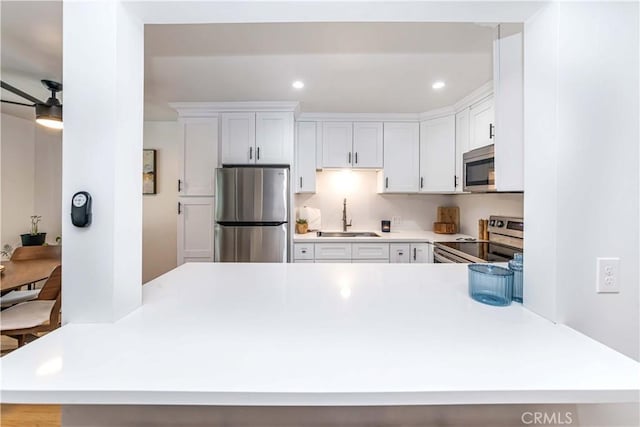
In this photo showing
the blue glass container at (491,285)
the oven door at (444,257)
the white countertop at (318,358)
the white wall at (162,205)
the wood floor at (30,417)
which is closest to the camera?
the white countertop at (318,358)

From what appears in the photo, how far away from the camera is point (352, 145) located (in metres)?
3.38

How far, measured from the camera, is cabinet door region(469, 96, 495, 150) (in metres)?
2.46

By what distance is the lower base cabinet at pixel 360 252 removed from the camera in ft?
10.1

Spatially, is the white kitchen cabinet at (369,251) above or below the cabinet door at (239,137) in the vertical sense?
below

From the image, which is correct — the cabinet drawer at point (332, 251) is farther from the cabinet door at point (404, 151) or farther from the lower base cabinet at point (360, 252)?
the cabinet door at point (404, 151)

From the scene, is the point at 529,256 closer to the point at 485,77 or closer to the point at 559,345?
the point at 559,345

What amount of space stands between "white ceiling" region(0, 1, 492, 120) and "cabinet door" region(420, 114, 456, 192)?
30cm

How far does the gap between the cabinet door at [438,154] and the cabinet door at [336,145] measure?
33.4 inches

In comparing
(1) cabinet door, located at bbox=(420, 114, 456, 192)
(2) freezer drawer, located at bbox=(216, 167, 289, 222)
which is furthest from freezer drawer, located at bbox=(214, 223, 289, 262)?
(1) cabinet door, located at bbox=(420, 114, 456, 192)

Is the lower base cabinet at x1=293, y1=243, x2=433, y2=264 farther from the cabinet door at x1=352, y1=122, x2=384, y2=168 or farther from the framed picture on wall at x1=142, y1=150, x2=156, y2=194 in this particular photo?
the framed picture on wall at x1=142, y1=150, x2=156, y2=194

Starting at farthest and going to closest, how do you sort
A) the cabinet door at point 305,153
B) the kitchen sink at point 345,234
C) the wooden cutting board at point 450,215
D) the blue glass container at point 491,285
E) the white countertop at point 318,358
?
the wooden cutting board at point 450,215
the kitchen sink at point 345,234
the cabinet door at point 305,153
the blue glass container at point 491,285
the white countertop at point 318,358

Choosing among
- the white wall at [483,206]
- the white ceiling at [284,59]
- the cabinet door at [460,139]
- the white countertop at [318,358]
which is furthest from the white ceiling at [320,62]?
the white countertop at [318,358]

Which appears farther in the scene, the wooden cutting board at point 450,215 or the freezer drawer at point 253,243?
the wooden cutting board at point 450,215

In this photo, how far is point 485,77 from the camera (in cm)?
237
